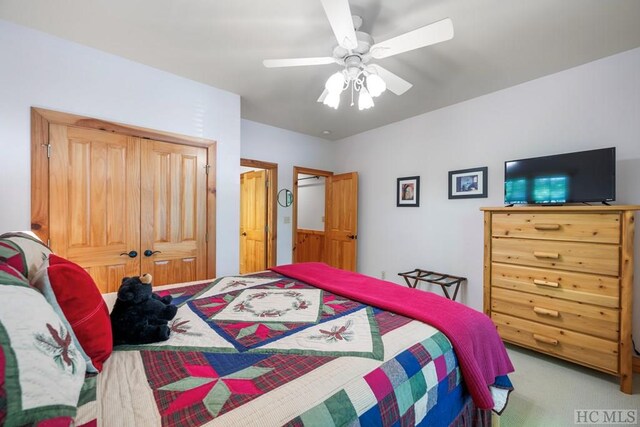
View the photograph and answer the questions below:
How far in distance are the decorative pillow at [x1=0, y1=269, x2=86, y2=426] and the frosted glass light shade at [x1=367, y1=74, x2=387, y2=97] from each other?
1915 millimetres

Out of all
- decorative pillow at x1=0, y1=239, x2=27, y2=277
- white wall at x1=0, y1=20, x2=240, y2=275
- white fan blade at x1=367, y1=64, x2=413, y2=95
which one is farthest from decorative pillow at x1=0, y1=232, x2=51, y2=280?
white fan blade at x1=367, y1=64, x2=413, y2=95

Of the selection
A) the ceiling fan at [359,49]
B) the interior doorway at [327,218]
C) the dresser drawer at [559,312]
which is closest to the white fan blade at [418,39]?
the ceiling fan at [359,49]

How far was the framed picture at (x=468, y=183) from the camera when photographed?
306 cm

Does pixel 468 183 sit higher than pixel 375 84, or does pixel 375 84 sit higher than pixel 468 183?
pixel 375 84

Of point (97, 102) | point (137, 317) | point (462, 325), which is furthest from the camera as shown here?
point (97, 102)

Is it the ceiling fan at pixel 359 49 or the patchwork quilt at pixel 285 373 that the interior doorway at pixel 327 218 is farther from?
the patchwork quilt at pixel 285 373

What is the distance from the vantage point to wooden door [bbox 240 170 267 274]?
14.2 feet

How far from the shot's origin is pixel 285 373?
0.91m

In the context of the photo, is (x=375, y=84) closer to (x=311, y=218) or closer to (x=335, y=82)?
(x=335, y=82)

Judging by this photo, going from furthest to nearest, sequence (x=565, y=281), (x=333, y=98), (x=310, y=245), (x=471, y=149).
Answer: (x=310, y=245), (x=471, y=149), (x=565, y=281), (x=333, y=98)

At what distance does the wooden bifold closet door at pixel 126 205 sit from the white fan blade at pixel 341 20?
1.93 meters

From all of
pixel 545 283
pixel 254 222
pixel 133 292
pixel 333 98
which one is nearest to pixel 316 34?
pixel 333 98

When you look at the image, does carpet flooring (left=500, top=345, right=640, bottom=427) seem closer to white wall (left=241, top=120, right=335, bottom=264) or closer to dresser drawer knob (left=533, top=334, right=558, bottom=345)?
dresser drawer knob (left=533, top=334, right=558, bottom=345)

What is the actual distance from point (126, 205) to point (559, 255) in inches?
147
